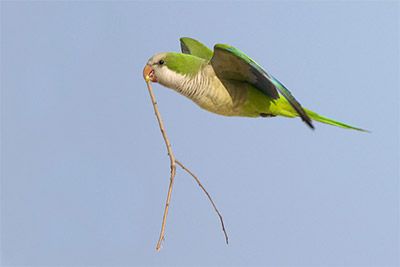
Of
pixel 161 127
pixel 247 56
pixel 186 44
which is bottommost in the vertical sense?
pixel 161 127

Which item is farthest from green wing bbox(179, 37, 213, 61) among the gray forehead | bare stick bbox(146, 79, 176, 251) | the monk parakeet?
bare stick bbox(146, 79, 176, 251)

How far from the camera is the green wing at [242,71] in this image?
186cm

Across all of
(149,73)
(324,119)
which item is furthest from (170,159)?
(324,119)

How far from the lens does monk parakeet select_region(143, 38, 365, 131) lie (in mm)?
1955

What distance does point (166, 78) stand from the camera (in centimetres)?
198

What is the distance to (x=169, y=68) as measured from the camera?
1.98 metres

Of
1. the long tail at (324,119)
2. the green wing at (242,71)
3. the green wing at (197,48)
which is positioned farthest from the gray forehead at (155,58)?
the long tail at (324,119)

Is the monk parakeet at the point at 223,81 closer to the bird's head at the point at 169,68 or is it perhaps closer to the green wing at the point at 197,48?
the bird's head at the point at 169,68

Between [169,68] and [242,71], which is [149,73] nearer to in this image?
[169,68]

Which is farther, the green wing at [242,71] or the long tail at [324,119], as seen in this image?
the long tail at [324,119]

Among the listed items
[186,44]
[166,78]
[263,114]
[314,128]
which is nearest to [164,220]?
[314,128]

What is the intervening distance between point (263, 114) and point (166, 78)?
1.41 feet

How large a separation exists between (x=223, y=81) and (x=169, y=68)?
0.72ft

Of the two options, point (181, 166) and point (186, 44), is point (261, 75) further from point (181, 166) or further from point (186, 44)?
point (186, 44)
